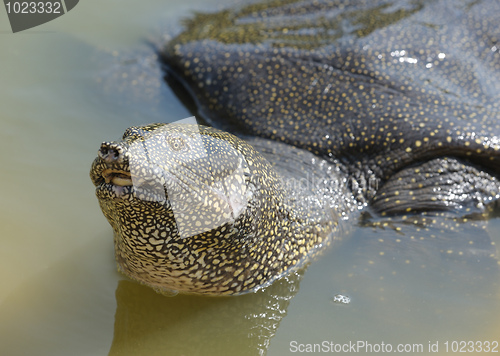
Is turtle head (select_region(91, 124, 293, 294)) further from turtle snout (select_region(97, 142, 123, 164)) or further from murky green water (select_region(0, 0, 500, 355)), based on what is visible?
murky green water (select_region(0, 0, 500, 355))

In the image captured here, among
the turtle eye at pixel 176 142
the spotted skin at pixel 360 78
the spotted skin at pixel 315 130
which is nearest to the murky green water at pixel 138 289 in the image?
the spotted skin at pixel 315 130

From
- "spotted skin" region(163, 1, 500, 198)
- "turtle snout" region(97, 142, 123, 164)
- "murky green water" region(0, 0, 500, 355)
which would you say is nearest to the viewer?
"turtle snout" region(97, 142, 123, 164)

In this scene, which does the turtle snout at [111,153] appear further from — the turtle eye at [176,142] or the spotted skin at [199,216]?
the turtle eye at [176,142]

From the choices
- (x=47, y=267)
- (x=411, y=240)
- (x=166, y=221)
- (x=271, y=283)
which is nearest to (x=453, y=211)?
(x=411, y=240)

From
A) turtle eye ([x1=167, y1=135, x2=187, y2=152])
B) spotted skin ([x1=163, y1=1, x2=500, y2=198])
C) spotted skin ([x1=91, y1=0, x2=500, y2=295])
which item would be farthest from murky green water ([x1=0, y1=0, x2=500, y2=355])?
turtle eye ([x1=167, y1=135, x2=187, y2=152])

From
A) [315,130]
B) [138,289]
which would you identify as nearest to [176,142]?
[138,289]

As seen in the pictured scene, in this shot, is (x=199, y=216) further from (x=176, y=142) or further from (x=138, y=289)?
(x=138, y=289)

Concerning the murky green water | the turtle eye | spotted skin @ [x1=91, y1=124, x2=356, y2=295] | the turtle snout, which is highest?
the turtle snout
